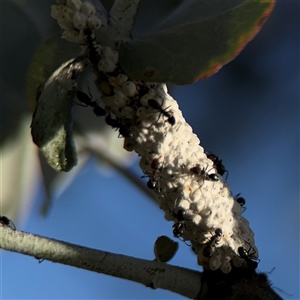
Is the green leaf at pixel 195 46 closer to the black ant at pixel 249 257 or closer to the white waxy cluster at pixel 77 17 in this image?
the white waxy cluster at pixel 77 17

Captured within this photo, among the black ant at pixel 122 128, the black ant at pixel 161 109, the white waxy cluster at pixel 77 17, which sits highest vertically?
the white waxy cluster at pixel 77 17

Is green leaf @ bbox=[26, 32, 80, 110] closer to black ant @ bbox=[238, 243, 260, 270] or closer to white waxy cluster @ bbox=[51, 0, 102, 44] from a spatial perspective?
white waxy cluster @ bbox=[51, 0, 102, 44]

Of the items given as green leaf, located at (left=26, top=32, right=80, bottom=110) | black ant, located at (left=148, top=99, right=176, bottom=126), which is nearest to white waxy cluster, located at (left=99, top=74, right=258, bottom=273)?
black ant, located at (left=148, top=99, right=176, bottom=126)

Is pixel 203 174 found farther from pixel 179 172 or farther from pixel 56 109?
pixel 56 109

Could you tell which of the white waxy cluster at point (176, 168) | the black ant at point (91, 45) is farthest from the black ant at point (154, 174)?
the black ant at point (91, 45)

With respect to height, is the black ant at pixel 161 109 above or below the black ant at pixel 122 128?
above

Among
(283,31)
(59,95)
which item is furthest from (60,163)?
(283,31)

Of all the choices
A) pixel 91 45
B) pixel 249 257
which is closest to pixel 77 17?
pixel 91 45
